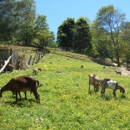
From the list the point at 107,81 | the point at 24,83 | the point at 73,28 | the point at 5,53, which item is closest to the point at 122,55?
the point at 73,28

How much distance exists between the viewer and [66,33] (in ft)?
249

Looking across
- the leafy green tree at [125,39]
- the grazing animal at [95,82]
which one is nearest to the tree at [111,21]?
the leafy green tree at [125,39]

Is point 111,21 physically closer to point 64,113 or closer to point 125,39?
point 125,39

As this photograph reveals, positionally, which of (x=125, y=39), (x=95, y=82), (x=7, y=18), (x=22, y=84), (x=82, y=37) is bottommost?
(x=95, y=82)

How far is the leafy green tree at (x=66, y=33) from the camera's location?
246ft

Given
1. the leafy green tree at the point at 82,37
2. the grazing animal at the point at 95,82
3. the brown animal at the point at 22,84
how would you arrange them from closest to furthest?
the brown animal at the point at 22,84, the grazing animal at the point at 95,82, the leafy green tree at the point at 82,37

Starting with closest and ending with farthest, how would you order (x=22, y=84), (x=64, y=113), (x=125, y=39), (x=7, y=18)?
(x=64, y=113), (x=22, y=84), (x=7, y=18), (x=125, y=39)

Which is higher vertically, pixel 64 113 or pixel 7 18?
pixel 7 18

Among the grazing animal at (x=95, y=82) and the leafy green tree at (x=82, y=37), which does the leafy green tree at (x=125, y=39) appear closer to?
the leafy green tree at (x=82, y=37)

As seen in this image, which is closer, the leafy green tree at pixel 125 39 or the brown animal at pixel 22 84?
the brown animal at pixel 22 84

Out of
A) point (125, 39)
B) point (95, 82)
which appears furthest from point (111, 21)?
point (95, 82)

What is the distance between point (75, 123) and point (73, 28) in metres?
68.9

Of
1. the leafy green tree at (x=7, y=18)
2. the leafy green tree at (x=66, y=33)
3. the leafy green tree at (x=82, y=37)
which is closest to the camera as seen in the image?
the leafy green tree at (x=7, y=18)

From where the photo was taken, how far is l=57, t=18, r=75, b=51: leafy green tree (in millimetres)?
74938
